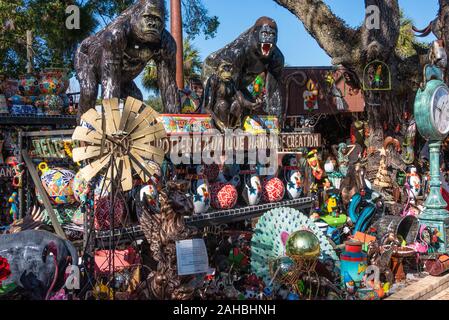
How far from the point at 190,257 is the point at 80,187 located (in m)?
1.48

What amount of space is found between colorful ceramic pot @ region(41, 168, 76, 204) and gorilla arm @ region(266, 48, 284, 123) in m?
3.19

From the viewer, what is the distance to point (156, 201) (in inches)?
182

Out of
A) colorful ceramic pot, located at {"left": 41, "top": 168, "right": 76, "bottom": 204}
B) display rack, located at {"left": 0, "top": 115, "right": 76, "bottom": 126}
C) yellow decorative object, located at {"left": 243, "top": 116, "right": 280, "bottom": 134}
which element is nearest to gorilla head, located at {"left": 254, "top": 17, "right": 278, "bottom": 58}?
yellow decorative object, located at {"left": 243, "top": 116, "right": 280, "bottom": 134}

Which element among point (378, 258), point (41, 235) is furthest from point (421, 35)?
point (41, 235)

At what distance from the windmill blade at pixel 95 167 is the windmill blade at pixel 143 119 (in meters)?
0.26

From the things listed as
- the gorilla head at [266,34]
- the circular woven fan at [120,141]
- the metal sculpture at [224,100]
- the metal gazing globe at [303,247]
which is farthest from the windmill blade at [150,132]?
the gorilla head at [266,34]

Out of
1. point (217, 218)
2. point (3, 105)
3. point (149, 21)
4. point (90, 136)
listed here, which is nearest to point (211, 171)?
point (217, 218)

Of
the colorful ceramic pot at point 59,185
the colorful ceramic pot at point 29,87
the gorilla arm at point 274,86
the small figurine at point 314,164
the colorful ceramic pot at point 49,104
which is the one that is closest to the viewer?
the colorful ceramic pot at point 59,185

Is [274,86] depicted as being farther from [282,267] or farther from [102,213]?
[102,213]

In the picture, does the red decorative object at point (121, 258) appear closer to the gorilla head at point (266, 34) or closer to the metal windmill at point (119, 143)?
the metal windmill at point (119, 143)

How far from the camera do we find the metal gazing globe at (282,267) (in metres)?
4.43

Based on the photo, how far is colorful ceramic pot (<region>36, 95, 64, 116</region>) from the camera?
7359mm

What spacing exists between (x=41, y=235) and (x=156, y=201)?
110 centimetres

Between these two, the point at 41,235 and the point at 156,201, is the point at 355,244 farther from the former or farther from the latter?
the point at 41,235
